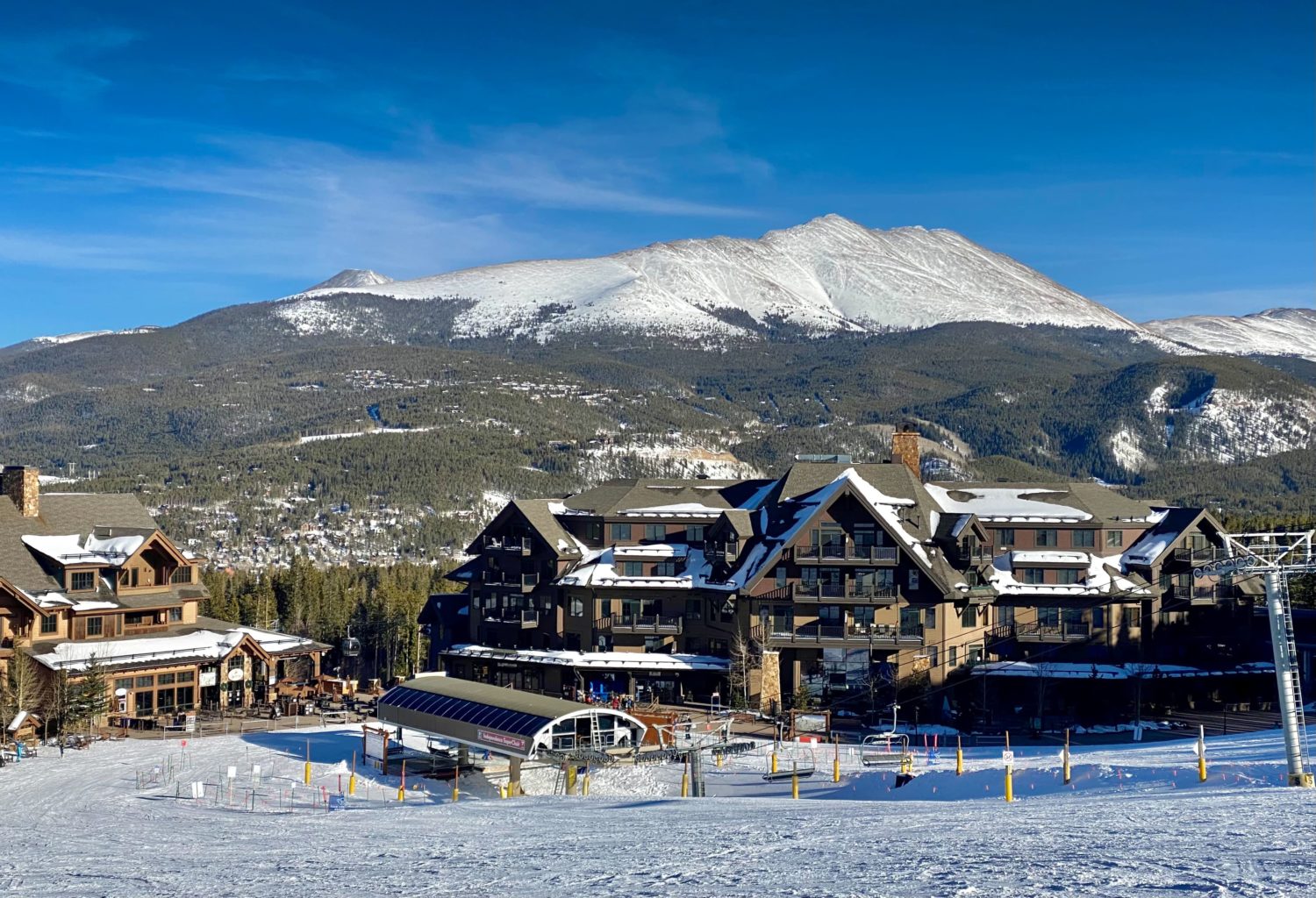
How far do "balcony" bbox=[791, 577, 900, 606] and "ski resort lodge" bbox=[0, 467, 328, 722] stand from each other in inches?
906

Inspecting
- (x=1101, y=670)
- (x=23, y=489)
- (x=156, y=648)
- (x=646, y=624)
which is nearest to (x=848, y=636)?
(x=646, y=624)

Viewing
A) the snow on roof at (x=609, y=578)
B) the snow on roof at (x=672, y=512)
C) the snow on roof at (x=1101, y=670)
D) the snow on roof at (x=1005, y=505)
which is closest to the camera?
the snow on roof at (x=1101, y=670)

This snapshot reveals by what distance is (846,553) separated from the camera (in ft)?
207

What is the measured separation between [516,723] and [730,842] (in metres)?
23.0

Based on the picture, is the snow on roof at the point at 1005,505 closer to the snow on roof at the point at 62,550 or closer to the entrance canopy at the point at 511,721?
the entrance canopy at the point at 511,721

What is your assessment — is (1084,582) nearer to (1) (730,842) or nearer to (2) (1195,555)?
(2) (1195,555)

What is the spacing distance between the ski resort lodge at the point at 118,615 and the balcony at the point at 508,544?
996 centimetres

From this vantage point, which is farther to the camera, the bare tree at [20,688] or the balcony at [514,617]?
the balcony at [514,617]

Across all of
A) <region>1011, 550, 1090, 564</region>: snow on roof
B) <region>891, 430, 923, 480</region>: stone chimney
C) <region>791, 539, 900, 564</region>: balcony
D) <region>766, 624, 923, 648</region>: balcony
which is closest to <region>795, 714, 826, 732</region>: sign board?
<region>766, 624, 923, 648</region>: balcony

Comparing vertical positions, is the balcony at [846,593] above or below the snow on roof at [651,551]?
below

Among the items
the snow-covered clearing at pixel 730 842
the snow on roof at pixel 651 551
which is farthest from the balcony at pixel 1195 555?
the snow-covered clearing at pixel 730 842

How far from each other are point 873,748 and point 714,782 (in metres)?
8.28

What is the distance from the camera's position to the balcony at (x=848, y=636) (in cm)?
6203

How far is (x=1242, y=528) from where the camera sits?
111 m
